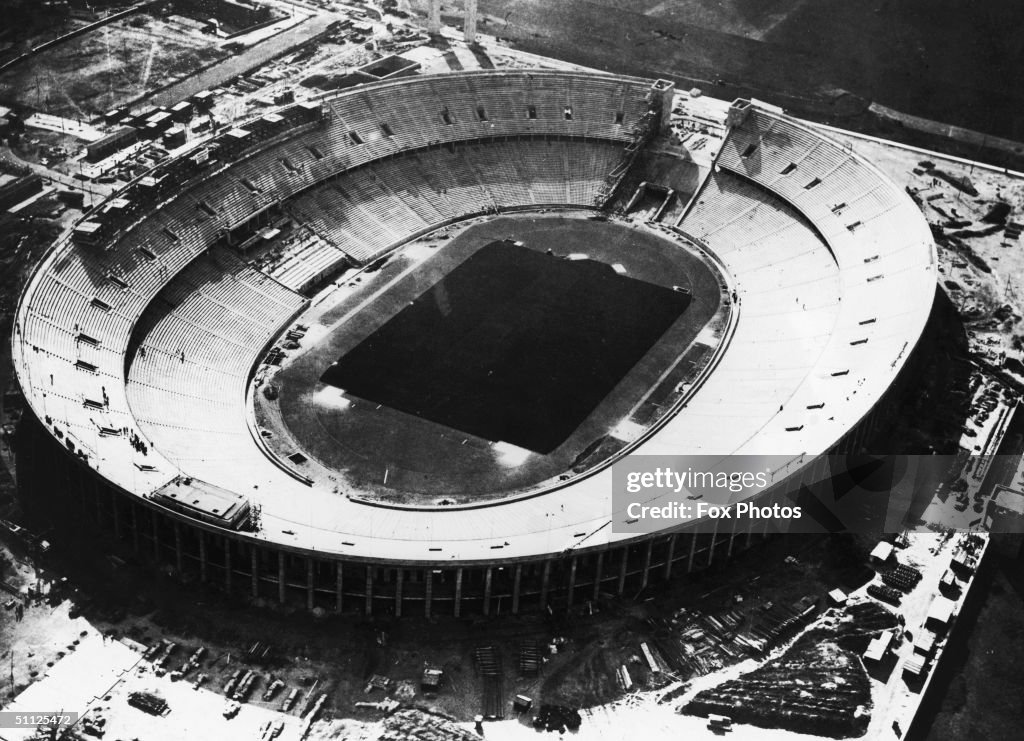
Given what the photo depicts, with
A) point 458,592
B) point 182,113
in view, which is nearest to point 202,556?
point 458,592

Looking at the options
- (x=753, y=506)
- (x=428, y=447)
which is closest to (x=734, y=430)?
(x=753, y=506)

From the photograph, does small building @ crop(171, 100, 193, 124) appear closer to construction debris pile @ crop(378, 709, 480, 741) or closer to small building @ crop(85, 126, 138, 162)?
small building @ crop(85, 126, 138, 162)

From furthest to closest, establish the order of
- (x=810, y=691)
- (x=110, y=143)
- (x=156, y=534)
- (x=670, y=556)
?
(x=110, y=143)
(x=670, y=556)
(x=156, y=534)
(x=810, y=691)

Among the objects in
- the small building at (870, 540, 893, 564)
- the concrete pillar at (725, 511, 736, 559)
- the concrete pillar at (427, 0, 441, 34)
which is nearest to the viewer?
the concrete pillar at (725, 511, 736, 559)

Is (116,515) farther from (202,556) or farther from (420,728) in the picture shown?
(420,728)

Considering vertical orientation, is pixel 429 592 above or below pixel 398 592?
above

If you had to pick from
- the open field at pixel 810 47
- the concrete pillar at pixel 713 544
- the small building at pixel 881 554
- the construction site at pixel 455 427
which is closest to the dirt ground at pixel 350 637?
the construction site at pixel 455 427

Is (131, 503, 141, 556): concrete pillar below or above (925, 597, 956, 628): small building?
below

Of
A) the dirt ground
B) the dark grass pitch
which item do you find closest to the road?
the dark grass pitch
